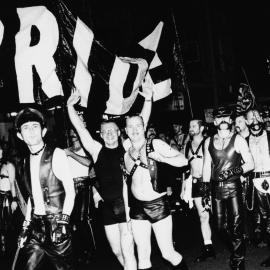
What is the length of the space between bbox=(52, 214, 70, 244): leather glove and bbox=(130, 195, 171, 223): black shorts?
108cm

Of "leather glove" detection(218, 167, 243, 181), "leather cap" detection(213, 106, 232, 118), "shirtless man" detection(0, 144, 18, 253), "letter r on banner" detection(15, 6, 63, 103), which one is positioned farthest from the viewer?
"shirtless man" detection(0, 144, 18, 253)

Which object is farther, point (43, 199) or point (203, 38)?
point (203, 38)

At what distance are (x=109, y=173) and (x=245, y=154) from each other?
1823 millimetres

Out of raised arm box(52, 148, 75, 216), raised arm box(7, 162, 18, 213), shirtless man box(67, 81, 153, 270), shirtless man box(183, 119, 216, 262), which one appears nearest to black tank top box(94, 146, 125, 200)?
shirtless man box(67, 81, 153, 270)

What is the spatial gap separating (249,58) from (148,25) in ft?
28.3

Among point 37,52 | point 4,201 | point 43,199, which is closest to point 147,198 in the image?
point 43,199

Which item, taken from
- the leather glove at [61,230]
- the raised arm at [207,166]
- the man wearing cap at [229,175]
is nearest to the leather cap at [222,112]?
the man wearing cap at [229,175]

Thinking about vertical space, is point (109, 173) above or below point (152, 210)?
above

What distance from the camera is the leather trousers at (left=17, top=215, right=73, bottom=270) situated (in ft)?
13.1

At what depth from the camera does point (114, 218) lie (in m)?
5.04

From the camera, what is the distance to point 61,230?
3.93m

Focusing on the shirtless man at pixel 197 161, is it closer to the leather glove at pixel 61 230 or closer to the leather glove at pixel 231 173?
the leather glove at pixel 231 173

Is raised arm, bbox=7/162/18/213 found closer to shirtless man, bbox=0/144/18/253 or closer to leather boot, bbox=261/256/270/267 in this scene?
shirtless man, bbox=0/144/18/253

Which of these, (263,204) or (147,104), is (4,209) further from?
(263,204)
